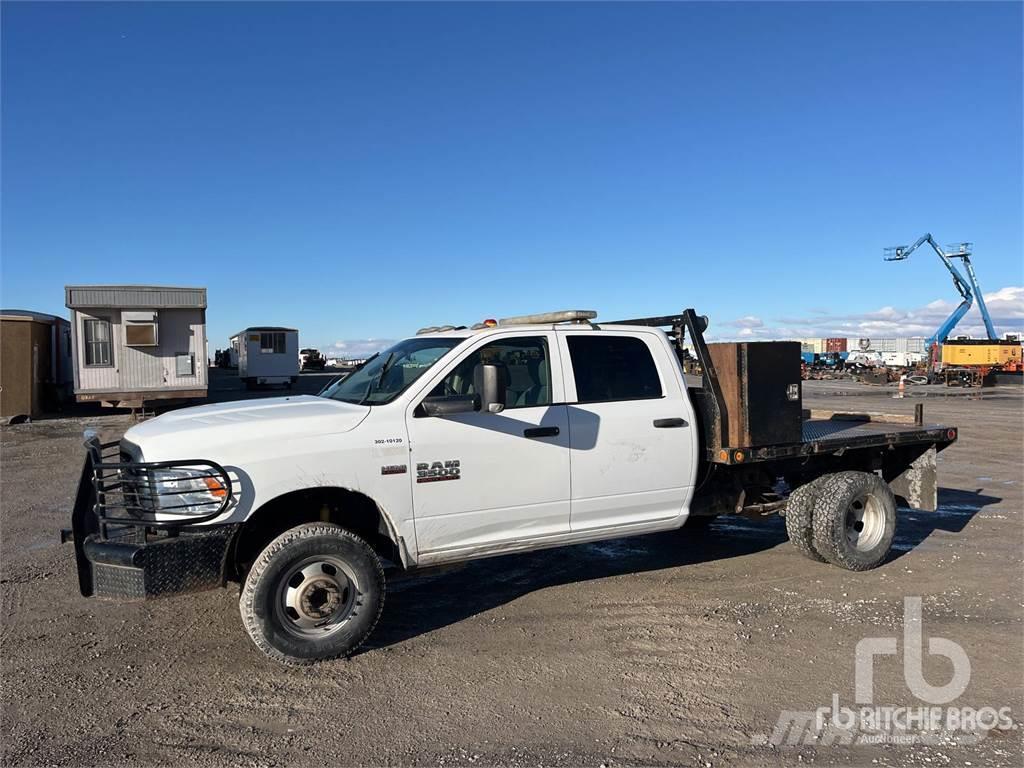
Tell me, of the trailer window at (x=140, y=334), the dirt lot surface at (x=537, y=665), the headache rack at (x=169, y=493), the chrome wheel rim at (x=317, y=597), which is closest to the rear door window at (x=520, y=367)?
the chrome wheel rim at (x=317, y=597)

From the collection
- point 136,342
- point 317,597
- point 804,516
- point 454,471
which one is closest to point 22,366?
point 136,342

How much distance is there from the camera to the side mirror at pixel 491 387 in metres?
4.76

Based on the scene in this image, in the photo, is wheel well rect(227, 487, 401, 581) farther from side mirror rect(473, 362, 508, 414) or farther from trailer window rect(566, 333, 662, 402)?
trailer window rect(566, 333, 662, 402)

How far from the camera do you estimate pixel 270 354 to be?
32688mm

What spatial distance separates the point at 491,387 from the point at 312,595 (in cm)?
163

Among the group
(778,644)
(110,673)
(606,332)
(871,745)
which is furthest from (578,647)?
(110,673)

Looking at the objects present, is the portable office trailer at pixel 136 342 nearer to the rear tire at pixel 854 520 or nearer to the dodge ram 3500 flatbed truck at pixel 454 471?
the dodge ram 3500 flatbed truck at pixel 454 471

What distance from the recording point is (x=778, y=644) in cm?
489

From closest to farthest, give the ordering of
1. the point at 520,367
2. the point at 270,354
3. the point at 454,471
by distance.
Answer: the point at 454,471 < the point at 520,367 < the point at 270,354

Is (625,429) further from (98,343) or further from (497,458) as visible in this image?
(98,343)

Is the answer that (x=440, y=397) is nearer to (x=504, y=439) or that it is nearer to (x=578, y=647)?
(x=504, y=439)

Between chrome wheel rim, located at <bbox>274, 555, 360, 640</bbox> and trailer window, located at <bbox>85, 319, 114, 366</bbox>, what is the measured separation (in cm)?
1804

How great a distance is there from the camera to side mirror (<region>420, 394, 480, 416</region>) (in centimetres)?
478

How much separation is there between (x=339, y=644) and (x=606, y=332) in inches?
112
